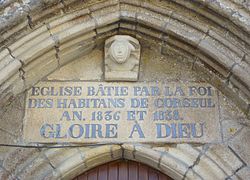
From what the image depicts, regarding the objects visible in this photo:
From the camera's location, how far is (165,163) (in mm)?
3916

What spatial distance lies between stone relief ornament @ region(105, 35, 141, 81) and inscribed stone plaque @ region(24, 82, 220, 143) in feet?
0.26

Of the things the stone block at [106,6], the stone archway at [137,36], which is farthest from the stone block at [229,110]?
the stone block at [106,6]

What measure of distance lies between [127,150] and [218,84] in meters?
1.00

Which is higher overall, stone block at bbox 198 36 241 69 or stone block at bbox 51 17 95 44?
stone block at bbox 51 17 95 44

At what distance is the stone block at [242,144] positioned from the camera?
3.88 metres

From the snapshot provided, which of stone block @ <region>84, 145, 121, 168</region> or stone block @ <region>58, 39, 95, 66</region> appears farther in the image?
stone block @ <region>58, 39, 95, 66</region>

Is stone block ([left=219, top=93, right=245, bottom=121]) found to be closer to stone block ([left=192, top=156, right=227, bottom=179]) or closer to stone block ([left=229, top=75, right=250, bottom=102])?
stone block ([left=229, top=75, right=250, bottom=102])

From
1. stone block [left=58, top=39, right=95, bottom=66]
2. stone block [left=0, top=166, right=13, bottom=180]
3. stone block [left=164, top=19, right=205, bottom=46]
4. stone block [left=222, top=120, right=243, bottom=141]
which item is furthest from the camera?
stone block [left=58, top=39, right=95, bottom=66]

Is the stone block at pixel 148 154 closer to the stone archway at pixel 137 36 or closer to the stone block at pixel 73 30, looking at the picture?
the stone archway at pixel 137 36

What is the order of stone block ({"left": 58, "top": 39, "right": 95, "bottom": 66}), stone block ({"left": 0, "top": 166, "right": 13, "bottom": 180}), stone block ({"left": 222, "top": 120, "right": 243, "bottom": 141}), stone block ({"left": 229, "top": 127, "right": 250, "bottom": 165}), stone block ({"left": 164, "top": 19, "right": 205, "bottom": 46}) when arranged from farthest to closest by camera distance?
1. stone block ({"left": 58, "top": 39, "right": 95, "bottom": 66})
2. stone block ({"left": 164, "top": 19, "right": 205, "bottom": 46})
3. stone block ({"left": 222, "top": 120, "right": 243, "bottom": 141})
4. stone block ({"left": 229, "top": 127, "right": 250, "bottom": 165})
5. stone block ({"left": 0, "top": 166, "right": 13, "bottom": 180})

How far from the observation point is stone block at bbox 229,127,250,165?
153 inches

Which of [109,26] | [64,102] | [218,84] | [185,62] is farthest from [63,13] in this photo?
[218,84]

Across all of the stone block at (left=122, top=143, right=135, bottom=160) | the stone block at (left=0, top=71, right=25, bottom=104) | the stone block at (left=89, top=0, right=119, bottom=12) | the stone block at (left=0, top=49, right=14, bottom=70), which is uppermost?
the stone block at (left=89, top=0, right=119, bottom=12)

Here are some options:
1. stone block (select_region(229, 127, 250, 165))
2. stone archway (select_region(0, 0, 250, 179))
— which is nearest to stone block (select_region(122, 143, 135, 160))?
stone archway (select_region(0, 0, 250, 179))
